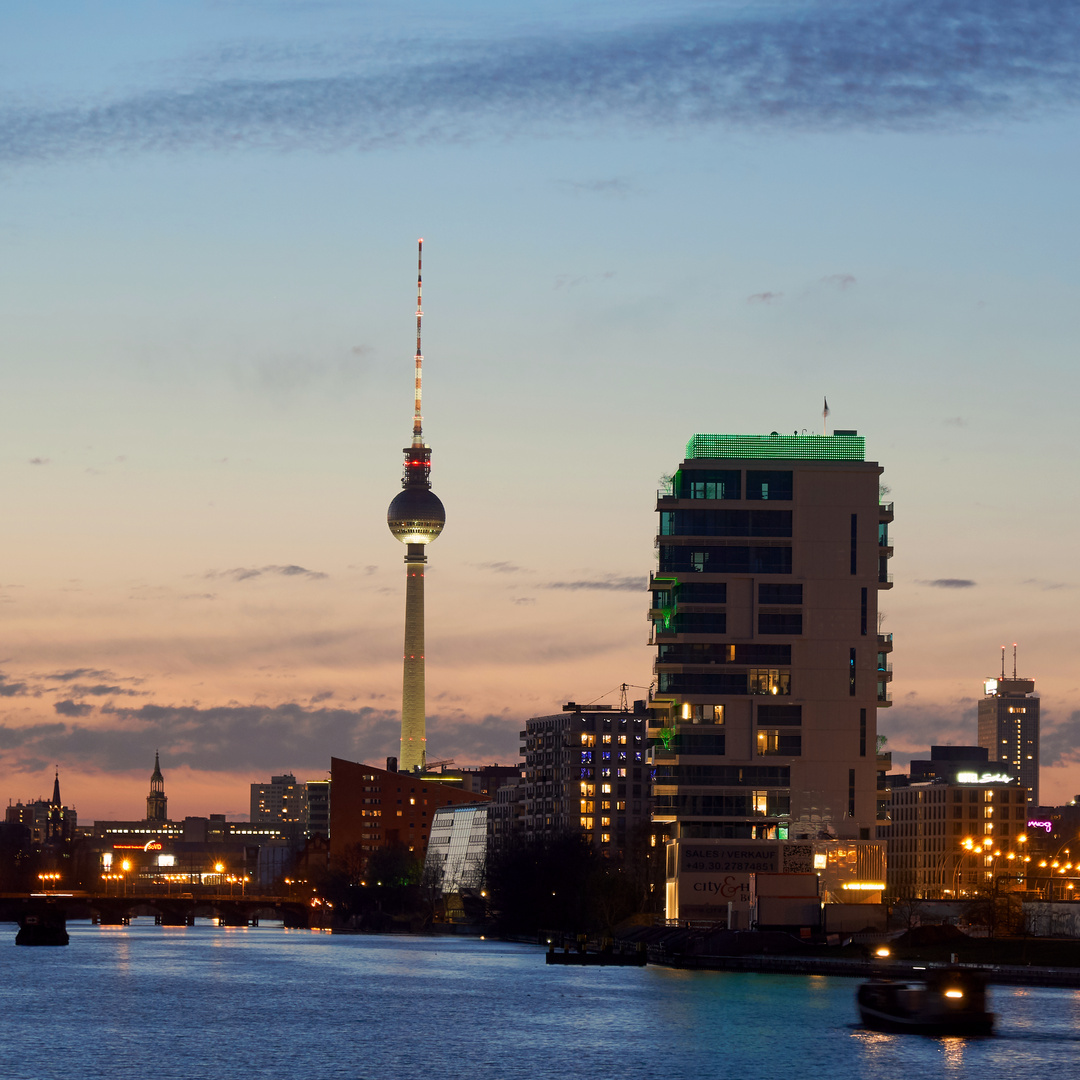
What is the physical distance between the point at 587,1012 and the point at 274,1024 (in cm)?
2136

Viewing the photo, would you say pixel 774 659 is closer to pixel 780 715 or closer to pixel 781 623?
pixel 781 623

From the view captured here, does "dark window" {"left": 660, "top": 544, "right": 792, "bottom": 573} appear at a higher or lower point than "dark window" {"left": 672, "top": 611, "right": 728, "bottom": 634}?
higher

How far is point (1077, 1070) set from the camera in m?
98.0

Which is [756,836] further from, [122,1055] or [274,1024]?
[122,1055]

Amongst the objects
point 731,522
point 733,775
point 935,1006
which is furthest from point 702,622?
point 935,1006

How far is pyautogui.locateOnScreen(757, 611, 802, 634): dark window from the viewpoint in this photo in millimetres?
198125

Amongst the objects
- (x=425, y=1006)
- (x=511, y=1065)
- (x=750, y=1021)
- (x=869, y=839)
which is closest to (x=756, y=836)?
(x=869, y=839)

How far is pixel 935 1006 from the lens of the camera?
11712 centimetres

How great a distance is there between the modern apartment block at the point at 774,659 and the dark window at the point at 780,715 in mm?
121

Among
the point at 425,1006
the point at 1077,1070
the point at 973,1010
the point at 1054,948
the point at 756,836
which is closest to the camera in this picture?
the point at 1077,1070

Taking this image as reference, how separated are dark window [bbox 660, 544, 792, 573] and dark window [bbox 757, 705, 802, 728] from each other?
13.7 m

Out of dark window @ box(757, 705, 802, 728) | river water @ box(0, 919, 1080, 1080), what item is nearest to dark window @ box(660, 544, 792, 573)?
dark window @ box(757, 705, 802, 728)

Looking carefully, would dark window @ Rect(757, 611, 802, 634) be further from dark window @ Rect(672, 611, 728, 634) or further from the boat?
the boat

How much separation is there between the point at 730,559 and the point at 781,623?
8.23 m
